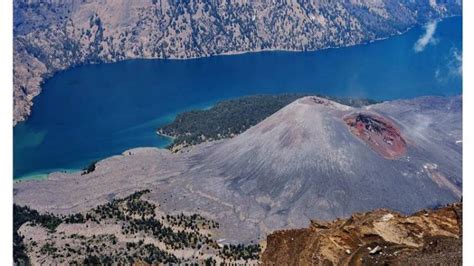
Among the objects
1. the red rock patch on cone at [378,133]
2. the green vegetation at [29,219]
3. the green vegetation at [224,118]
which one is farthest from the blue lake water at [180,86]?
the red rock patch on cone at [378,133]

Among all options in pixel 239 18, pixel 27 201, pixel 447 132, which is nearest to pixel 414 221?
pixel 447 132

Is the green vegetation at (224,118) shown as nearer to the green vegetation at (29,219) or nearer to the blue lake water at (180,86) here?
the blue lake water at (180,86)

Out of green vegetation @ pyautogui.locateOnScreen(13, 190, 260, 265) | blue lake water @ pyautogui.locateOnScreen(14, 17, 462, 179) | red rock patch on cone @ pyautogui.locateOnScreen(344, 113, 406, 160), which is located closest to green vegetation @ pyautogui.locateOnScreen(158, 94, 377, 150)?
blue lake water @ pyautogui.locateOnScreen(14, 17, 462, 179)

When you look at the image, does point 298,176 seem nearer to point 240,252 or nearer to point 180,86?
point 240,252

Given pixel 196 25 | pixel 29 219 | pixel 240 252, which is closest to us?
pixel 240 252

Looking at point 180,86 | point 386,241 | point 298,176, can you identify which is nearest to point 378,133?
point 298,176
